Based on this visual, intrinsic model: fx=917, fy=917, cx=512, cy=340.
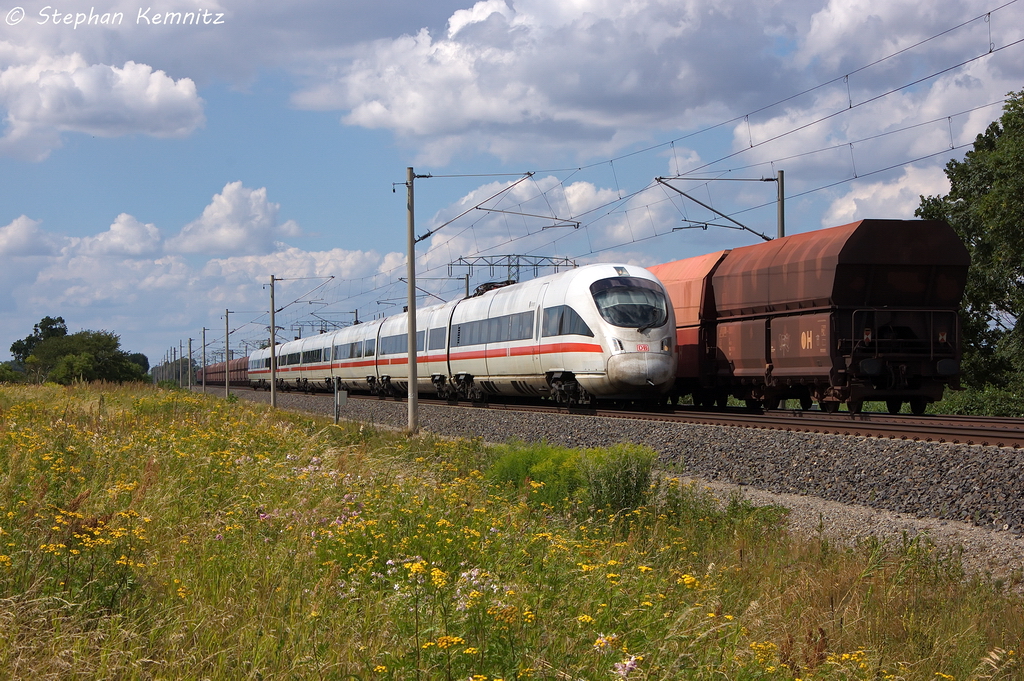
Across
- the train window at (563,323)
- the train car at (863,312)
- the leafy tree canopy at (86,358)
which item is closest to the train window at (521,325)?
the train window at (563,323)

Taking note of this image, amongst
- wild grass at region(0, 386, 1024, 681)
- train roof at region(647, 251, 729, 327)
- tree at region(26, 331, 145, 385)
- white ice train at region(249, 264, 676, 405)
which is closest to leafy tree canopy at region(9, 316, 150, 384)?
tree at region(26, 331, 145, 385)

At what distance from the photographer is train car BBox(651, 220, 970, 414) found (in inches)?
714

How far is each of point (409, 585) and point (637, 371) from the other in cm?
1590

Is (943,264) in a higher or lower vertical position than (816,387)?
higher

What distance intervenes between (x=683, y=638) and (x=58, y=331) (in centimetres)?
15582

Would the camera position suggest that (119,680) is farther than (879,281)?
No

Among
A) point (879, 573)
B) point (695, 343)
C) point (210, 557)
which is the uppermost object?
point (695, 343)

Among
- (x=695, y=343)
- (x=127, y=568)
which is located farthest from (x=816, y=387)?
(x=127, y=568)

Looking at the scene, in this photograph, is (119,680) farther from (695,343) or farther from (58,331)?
(58,331)

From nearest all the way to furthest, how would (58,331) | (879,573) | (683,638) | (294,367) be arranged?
(683,638)
(879,573)
(294,367)
(58,331)

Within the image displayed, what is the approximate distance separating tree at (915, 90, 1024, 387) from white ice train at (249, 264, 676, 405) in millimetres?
18425

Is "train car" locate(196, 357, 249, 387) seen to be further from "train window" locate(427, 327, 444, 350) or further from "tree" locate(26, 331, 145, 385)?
"train window" locate(427, 327, 444, 350)

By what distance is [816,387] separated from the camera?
19391mm

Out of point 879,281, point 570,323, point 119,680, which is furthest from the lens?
point 570,323
